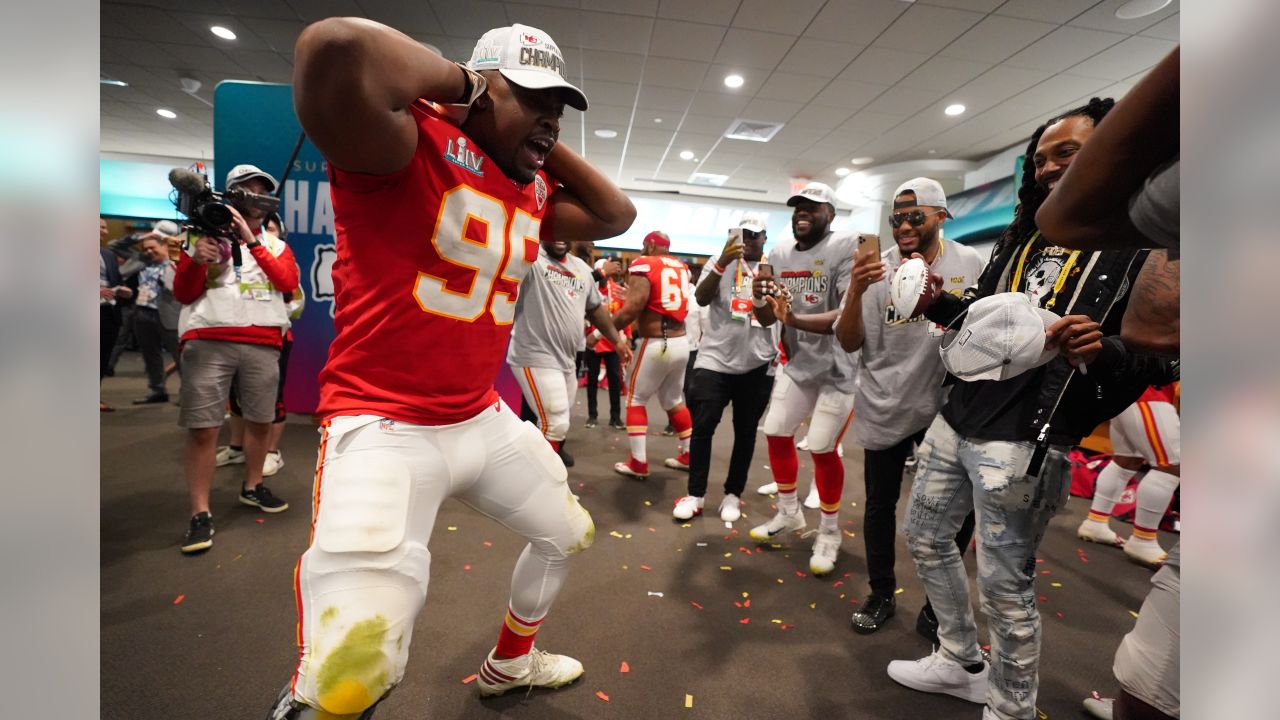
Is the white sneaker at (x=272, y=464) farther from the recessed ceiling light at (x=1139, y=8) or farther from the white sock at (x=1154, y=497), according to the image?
the recessed ceiling light at (x=1139, y=8)

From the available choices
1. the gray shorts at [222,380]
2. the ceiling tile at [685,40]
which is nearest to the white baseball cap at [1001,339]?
the gray shorts at [222,380]

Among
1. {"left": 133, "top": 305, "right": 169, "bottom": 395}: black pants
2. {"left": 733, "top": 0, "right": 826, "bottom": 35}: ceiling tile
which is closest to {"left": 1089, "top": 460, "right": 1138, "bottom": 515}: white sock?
{"left": 733, "top": 0, "right": 826, "bottom": 35}: ceiling tile

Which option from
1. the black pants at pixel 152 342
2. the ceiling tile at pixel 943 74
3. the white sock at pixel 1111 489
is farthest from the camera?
the black pants at pixel 152 342

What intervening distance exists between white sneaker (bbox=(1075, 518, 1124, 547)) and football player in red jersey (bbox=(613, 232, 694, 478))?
289 cm

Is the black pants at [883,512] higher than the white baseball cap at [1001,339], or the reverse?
the white baseball cap at [1001,339]

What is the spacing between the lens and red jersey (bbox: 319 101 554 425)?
1372mm

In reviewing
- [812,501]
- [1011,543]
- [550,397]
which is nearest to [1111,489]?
[812,501]

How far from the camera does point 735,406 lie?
149 inches

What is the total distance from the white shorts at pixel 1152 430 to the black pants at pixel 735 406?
2.12 m

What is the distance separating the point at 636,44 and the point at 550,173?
222 inches

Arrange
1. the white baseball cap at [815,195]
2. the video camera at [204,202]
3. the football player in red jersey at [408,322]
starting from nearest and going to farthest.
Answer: the football player in red jersey at [408,322] < the video camera at [204,202] < the white baseball cap at [815,195]

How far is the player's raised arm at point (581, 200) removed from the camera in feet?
5.97

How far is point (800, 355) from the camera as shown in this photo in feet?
10.8
